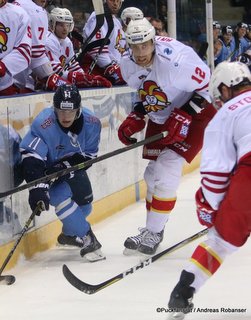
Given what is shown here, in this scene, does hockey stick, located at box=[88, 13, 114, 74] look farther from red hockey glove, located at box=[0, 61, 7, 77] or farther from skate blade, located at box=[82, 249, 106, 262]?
skate blade, located at box=[82, 249, 106, 262]

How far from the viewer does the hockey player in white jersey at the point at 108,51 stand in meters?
5.43

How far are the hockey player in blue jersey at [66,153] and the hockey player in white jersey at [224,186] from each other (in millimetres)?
1144

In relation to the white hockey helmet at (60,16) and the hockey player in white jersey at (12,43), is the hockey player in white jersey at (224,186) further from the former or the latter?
the white hockey helmet at (60,16)

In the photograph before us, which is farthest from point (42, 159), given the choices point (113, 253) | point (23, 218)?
point (113, 253)

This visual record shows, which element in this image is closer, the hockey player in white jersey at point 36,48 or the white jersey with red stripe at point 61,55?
the hockey player in white jersey at point 36,48

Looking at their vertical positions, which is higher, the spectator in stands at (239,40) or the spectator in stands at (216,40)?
the spectator in stands at (216,40)

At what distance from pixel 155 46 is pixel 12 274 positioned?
46.2 inches

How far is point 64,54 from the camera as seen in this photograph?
5.11m

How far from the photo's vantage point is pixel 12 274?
365 centimetres

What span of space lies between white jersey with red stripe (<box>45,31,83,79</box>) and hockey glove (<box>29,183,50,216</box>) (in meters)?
1.30

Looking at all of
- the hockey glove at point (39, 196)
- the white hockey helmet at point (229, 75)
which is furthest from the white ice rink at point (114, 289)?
the white hockey helmet at point (229, 75)

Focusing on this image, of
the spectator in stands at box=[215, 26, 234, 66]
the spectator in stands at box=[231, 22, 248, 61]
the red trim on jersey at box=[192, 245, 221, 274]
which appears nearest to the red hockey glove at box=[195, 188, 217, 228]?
the red trim on jersey at box=[192, 245, 221, 274]

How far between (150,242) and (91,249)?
0.98 feet

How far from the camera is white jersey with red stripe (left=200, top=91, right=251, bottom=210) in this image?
103 inches
